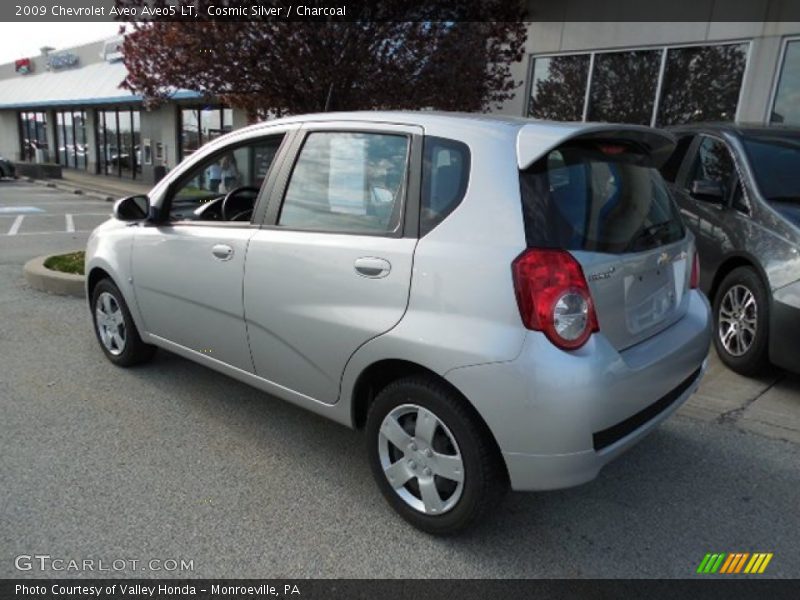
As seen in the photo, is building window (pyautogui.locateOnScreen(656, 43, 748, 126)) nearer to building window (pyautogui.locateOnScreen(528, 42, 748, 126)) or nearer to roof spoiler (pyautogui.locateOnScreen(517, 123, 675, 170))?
building window (pyautogui.locateOnScreen(528, 42, 748, 126))

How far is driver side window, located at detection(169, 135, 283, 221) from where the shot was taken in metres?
3.45

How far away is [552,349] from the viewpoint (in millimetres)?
2199

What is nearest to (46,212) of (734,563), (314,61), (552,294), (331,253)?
(314,61)

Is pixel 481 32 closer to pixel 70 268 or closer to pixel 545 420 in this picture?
pixel 70 268

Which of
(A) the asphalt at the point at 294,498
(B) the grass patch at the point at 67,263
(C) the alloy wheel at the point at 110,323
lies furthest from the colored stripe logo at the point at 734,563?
(B) the grass patch at the point at 67,263

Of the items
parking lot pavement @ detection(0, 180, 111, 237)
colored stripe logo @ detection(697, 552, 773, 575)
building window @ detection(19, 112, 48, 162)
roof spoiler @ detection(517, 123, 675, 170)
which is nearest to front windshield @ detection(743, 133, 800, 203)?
roof spoiler @ detection(517, 123, 675, 170)

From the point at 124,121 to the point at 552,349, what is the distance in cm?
2611

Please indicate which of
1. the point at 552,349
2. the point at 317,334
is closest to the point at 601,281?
the point at 552,349

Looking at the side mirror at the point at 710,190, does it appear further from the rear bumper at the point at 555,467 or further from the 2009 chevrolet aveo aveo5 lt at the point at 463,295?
the rear bumper at the point at 555,467

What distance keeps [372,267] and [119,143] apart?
85.1 ft

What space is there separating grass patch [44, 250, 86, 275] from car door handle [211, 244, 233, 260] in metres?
4.09

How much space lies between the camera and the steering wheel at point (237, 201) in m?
4.06

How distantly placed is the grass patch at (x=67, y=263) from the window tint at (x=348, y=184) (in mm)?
4623

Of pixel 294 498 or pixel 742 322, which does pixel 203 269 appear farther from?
pixel 742 322
